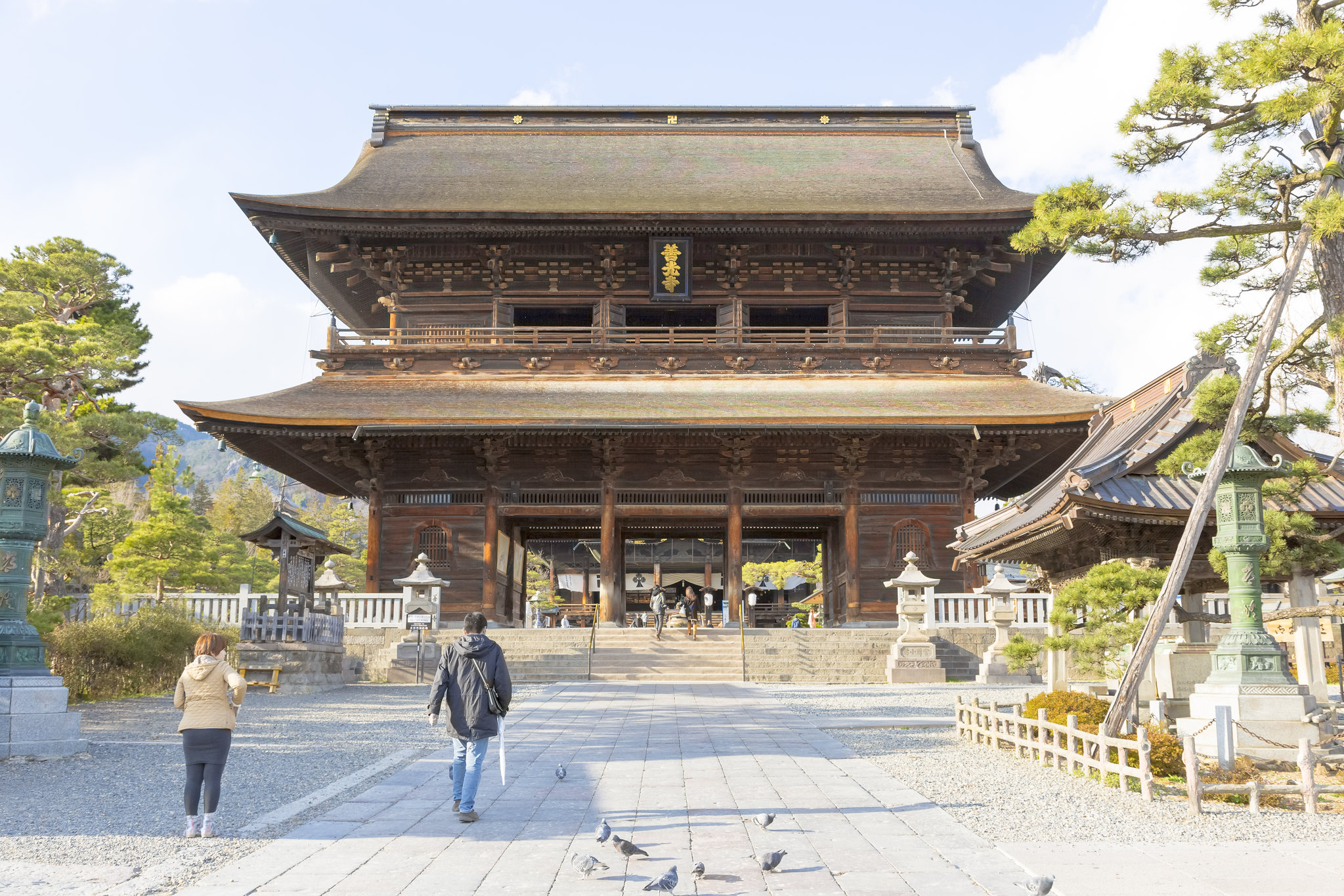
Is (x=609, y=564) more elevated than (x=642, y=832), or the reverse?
(x=609, y=564)

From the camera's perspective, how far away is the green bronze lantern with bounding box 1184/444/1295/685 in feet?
28.5

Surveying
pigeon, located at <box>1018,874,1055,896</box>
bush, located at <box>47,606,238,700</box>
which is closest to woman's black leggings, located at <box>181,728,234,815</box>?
pigeon, located at <box>1018,874,1055,896</box>

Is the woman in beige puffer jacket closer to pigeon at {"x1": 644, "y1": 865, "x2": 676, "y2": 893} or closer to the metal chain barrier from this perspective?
pigeon at {"x1": 644, "y1": 865, "x2": 676, "y2": 893}

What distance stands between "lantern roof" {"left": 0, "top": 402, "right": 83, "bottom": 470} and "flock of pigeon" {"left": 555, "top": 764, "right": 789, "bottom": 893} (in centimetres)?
768

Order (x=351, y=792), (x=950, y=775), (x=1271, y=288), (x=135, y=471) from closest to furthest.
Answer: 1. (x=351, y=792)
2. (x=950, y=775)
3. (x=1271, y=288)
4. (x=135, y=471)

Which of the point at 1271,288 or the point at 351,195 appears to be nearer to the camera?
the point at 1271,288

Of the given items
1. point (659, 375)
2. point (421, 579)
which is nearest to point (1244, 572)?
point (421, 579)

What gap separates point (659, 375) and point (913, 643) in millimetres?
8929

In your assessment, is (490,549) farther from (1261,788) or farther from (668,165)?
(1261,788)

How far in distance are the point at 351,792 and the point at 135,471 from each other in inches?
909

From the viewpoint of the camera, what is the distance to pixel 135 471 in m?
27.3

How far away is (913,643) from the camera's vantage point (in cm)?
1967

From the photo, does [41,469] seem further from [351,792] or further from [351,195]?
[351,195]

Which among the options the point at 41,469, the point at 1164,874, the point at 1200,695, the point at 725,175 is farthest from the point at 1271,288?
the point at 725,175
